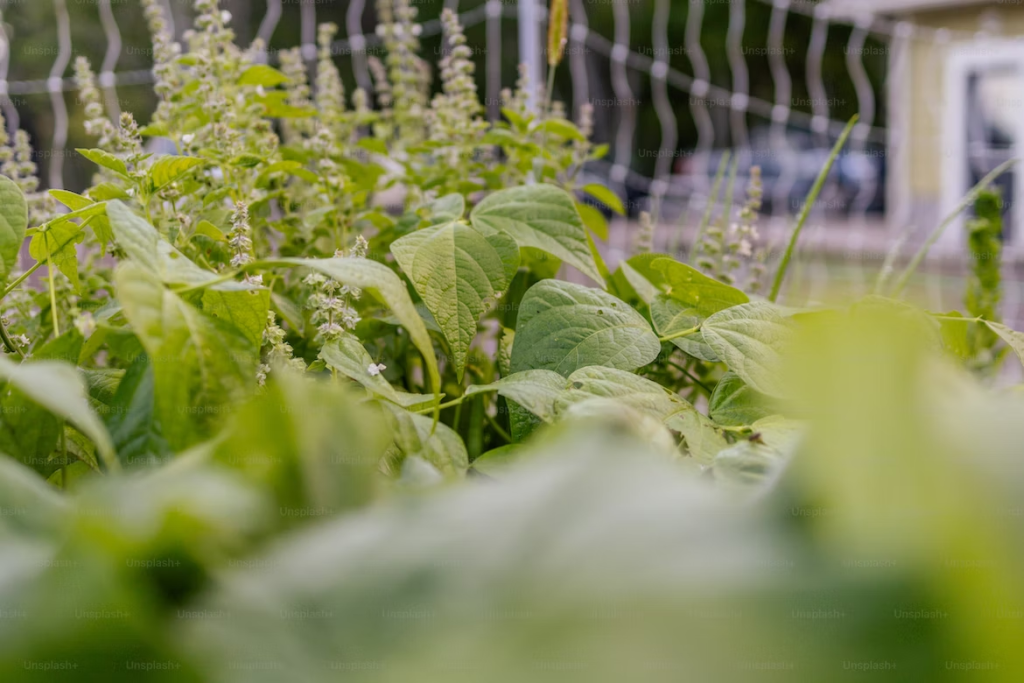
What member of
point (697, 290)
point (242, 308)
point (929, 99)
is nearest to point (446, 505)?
point (242, 308)

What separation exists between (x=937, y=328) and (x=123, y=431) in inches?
14.8

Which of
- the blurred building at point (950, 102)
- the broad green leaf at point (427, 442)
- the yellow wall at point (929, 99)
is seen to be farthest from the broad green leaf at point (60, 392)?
the yellow wall at point (929, 99)

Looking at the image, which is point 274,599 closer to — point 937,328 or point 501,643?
point 501,643

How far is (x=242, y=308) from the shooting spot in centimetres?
39

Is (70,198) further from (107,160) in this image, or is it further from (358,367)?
(358,367)

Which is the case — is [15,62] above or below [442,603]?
below

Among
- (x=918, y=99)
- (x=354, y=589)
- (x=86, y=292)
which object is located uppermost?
(x=354, y=589)

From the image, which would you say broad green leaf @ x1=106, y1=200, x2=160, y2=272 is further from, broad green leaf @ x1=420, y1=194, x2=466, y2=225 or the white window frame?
the white window frame

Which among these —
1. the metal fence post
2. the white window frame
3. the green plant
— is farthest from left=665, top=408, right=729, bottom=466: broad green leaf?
the white window frame

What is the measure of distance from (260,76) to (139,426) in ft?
1.55

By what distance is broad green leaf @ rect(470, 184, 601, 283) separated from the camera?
1.70ft

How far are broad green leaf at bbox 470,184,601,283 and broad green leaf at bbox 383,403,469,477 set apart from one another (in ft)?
0.60

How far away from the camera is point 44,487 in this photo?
0.77 ft

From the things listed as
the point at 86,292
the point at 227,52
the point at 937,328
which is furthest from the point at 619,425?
the point at 227,52
